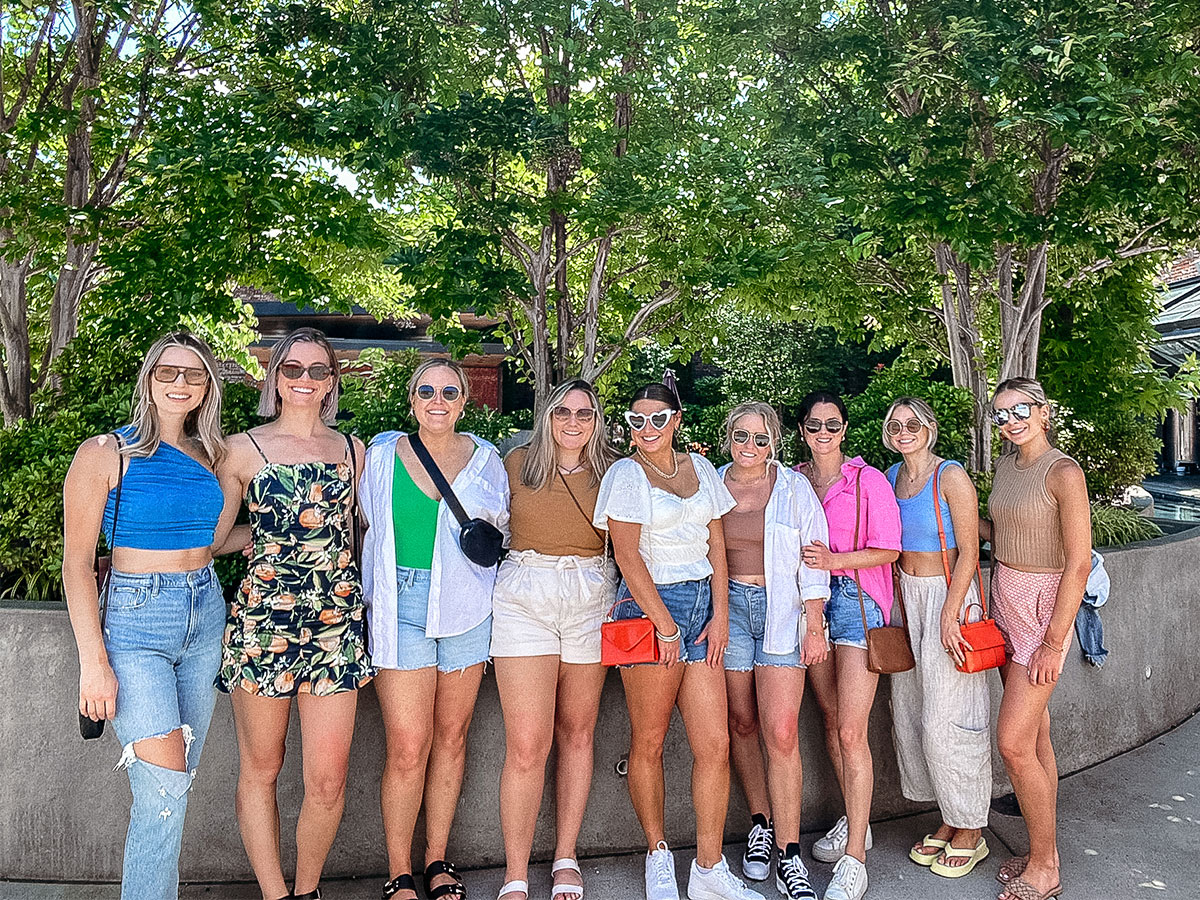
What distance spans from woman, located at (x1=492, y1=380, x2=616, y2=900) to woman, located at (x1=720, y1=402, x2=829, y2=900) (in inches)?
23.4

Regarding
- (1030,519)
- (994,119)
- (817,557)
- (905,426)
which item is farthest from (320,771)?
(994,119)

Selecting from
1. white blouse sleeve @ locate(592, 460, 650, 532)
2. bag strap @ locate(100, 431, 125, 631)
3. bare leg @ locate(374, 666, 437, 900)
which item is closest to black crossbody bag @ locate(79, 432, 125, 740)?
bag strap @ locate(100, 431, 125, 631)

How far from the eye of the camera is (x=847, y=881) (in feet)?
11.0

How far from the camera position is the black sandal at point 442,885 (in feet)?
10.7

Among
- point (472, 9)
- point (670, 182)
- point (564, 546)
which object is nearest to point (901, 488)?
point (564, 546)

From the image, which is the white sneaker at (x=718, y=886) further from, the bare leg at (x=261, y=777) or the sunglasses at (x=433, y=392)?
the sunglasses at (x=433, y=392)

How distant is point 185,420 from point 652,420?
1755 mm

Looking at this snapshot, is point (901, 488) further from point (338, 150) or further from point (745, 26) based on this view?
point (338, 150)

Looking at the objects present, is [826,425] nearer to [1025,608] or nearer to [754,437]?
[754,437]

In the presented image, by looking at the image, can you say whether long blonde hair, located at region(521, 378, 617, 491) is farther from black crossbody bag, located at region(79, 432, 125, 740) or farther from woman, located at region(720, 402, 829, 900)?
black crossbody bag, located at region(79, 432, 125, 740)

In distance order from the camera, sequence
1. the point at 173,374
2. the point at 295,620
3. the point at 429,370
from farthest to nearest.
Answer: the point at 429,370
the point at 295,620
the point at 173,374

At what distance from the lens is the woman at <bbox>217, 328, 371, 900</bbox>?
9.52ft

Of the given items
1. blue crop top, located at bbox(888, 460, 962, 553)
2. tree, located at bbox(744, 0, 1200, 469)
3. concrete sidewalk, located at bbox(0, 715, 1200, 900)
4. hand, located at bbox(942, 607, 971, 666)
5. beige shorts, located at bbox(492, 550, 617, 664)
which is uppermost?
tree, located at bbox(744, 0, 1200, 469)

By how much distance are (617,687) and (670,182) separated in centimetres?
308
